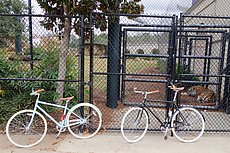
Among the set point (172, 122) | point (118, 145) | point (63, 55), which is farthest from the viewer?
point (63, 55)

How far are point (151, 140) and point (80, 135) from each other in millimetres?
1148

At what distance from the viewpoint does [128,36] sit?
5.62m

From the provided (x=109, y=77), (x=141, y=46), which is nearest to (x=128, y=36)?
(x=141, y=46)

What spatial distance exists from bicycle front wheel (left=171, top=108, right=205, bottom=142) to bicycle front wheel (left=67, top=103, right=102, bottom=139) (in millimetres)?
1229

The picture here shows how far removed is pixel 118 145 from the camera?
3.79 m

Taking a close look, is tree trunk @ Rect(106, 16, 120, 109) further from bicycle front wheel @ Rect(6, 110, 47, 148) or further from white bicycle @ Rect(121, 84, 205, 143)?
bicycle front wheel @ Rect(6, 110, 47, 148)

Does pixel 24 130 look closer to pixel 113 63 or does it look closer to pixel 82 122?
pixel 82 122

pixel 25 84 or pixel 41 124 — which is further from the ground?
pixel 25 84

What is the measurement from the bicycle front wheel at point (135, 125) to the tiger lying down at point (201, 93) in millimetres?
3011

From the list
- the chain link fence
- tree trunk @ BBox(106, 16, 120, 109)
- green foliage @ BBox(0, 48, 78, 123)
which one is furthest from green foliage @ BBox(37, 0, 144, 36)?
green foliage @ BBox(0, 48, 78, 123)

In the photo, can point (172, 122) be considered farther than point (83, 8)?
No

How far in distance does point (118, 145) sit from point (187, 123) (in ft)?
3.86

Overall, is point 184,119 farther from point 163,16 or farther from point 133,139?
point 163,16

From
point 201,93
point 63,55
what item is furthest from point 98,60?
point 201,93
